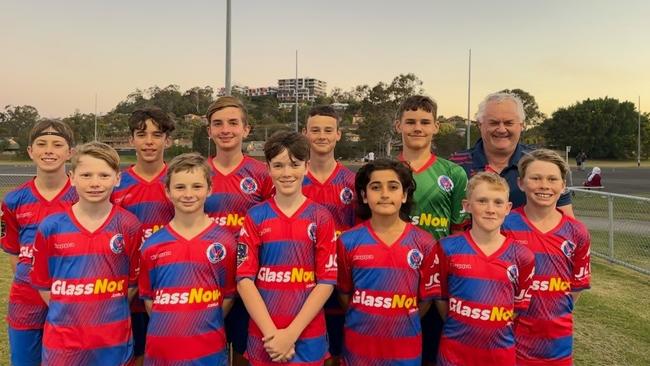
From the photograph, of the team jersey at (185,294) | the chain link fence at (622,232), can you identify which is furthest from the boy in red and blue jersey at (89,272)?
the chain link fence at (622,232)

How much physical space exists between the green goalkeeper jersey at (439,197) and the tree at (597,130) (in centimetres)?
7596

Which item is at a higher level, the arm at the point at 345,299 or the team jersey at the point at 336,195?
the team jersey at the point at 336,195

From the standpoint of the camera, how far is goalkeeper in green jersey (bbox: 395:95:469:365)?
3.37 meters

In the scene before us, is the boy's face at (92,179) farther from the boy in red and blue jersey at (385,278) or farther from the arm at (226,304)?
the boy in red and blue jersey at (385,278)

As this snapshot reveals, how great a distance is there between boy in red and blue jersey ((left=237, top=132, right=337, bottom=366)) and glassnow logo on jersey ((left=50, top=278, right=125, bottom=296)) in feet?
2.59

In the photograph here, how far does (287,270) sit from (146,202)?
123 centimetres

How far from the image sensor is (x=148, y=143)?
11.6 ft

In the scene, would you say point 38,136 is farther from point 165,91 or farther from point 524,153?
point 165,91

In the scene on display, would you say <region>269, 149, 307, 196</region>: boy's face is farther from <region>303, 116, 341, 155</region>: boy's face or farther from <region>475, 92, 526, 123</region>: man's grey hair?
<region>475, 92, 526, 123</region>: man's grey hair

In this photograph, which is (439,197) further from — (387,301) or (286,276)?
(286,276)

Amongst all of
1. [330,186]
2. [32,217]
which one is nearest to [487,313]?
[330,186]

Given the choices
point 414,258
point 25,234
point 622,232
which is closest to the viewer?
point 414,258

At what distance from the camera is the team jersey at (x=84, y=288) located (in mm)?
2779

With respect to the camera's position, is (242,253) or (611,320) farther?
(611,320)
